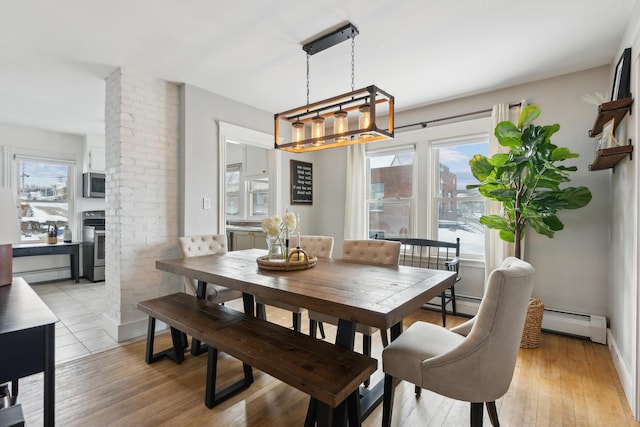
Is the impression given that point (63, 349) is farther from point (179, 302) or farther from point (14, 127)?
point (14, 127)

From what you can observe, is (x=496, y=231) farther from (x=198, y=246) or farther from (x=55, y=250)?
(x=55, y=250)

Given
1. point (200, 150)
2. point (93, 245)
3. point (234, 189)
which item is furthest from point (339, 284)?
point (93, 245)

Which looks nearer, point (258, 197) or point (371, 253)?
point (371, 253)

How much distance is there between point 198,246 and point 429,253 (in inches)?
104

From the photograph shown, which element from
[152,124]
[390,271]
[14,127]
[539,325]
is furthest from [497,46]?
[14,127]

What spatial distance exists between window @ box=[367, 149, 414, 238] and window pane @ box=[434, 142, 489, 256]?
405 millimetres

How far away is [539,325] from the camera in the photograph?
2.82m

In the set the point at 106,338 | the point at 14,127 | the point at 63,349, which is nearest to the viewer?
the point at 63,349

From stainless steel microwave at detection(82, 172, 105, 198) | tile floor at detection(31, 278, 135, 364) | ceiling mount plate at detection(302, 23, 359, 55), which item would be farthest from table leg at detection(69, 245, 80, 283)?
ceiling mount plate at detection(302, 23, 359, 55)

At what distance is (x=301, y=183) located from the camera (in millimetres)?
4785

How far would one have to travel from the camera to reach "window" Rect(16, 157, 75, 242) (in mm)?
5148

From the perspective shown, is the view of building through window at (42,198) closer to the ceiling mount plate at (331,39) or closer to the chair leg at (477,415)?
the ceiling mount plate at (331,39)

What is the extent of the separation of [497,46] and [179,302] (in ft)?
10.9

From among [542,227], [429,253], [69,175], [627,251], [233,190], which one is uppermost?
[69,175]
